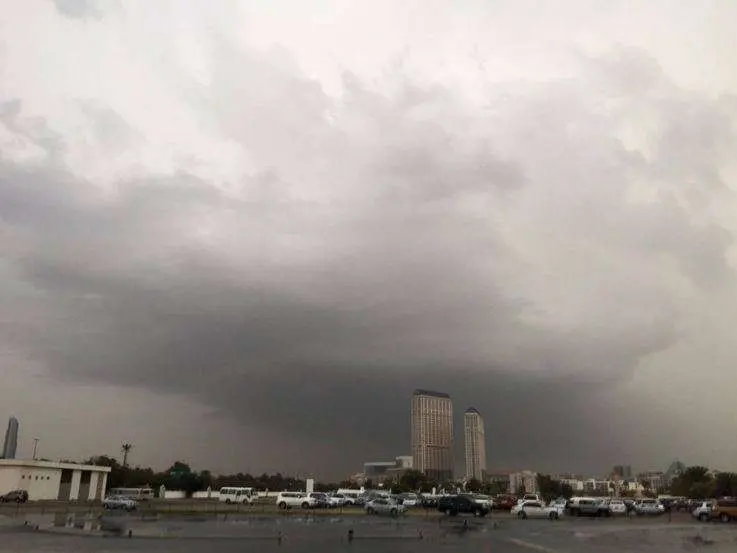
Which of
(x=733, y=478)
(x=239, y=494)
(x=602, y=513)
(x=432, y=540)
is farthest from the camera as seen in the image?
(x=733, y=478)

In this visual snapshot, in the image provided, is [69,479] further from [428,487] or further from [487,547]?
[428,487]

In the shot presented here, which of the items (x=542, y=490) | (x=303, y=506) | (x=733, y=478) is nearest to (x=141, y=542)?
(x=303, y=506)

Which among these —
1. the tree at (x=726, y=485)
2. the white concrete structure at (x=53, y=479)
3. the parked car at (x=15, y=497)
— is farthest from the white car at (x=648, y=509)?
the white concrete structure at (x=53, y=479)

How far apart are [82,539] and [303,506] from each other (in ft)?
150

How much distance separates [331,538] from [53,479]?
70.1 m

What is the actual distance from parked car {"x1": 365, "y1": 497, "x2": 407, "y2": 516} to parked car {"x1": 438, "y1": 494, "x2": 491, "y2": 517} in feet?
17.7

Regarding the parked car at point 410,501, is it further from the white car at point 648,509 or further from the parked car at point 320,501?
the white car at point 648,509

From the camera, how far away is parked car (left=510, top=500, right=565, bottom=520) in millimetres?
63697

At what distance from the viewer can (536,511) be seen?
212 feet

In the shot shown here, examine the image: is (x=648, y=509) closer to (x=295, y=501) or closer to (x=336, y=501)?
(x=336, y=501)

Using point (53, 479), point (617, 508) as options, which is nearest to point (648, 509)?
point (617, 508)

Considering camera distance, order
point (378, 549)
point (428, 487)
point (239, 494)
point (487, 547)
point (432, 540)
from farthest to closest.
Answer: point (428, 487)
point (239, 494)
point (432, 540)
point (487, 547)
point (378, 549)

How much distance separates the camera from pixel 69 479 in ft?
307

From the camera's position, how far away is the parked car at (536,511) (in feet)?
209
